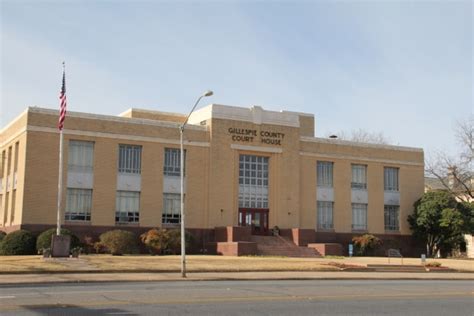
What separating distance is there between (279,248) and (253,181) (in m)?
5.86

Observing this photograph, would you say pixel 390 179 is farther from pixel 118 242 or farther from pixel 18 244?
pixel 18 244

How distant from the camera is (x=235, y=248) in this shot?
42531 mm

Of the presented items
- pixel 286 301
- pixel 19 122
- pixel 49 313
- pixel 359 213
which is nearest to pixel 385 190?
pixel 359 213

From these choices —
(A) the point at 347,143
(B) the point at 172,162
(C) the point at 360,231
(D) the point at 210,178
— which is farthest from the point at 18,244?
(A) the point at 347,143

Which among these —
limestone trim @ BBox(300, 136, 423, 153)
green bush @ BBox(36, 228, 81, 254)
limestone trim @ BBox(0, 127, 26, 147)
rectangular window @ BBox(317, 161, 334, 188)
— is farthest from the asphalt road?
limestone trim @ BBox(300, 136, 423, 153)

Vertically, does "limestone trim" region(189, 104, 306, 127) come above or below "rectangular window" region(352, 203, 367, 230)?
above

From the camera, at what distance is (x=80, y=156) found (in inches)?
1699

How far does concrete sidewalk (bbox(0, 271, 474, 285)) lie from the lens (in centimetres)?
2389

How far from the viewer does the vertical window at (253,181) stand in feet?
159

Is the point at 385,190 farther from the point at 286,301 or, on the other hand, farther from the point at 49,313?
the point at 49,313

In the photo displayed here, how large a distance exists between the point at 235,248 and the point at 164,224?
6010 mm

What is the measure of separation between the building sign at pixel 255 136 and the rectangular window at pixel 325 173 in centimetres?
464

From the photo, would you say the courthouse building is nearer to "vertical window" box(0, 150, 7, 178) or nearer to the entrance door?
the entrance door

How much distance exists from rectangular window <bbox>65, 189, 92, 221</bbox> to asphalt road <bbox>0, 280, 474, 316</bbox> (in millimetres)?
21513
